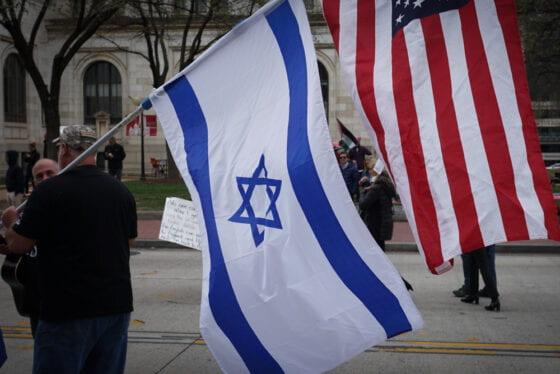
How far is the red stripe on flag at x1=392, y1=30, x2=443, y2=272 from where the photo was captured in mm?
3902

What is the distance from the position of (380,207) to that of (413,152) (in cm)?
497

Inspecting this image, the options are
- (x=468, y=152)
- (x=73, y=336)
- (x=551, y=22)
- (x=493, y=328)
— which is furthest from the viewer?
(x=551, y=22)

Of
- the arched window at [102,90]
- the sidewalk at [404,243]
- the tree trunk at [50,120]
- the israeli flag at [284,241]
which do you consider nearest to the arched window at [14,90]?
the arched window at [102,90]

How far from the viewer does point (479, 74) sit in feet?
13.2

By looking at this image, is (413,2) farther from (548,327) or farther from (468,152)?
(548,327)

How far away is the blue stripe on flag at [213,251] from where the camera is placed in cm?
349

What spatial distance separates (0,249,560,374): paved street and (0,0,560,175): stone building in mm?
26367

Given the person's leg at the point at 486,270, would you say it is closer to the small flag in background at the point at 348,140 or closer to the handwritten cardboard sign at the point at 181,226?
the handwritten cardboard sign at the point at 181,226

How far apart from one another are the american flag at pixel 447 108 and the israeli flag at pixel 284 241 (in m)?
0.44

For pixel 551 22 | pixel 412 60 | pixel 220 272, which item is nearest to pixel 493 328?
pixel 412 60

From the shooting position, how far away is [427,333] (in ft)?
22.5

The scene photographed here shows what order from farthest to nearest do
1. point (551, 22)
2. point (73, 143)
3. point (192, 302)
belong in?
1. point (551, 22)
2. point (192, 302)
3. point (73, 143)

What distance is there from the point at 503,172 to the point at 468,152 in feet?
0.68

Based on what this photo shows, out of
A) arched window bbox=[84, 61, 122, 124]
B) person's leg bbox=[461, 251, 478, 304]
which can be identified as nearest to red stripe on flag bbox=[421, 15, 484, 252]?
person's leg bbox=[461, 251, 478, 304]
